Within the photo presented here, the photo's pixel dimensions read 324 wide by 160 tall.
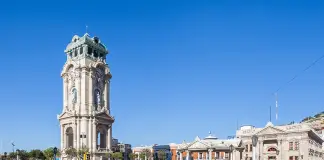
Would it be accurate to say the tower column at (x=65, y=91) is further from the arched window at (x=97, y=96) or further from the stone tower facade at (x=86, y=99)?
the arched window at (x=97, y=96)

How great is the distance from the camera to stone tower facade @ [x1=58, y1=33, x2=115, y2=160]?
97812 mm

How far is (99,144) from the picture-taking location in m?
103

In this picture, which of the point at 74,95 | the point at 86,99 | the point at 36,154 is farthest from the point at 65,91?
the point at 36,154

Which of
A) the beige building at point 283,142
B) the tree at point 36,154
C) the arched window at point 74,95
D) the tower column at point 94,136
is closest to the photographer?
the beige building at point 283,142

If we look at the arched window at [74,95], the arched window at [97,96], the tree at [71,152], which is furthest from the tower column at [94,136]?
the arched window at [74,95]

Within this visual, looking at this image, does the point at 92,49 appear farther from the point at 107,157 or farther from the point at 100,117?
the point at 107,157

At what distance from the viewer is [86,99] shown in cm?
10062

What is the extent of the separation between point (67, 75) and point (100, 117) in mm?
16208

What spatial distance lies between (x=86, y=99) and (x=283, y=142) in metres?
52.3

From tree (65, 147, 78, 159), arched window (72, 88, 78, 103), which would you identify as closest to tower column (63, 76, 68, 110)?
arched window (72, 88, 78, 103)

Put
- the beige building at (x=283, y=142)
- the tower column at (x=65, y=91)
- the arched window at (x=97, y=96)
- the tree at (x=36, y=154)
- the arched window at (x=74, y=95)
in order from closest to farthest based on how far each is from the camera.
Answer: the beige building at (x=283, y=142) → the tree at (x=36, y=154) → the arched window at (x=74, y=95) → the tower column at (x=65, y=91) → the arched window at (x=97, y=96)

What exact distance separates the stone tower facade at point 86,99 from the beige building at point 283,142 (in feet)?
126

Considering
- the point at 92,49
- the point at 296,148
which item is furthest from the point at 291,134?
the point at 92,49

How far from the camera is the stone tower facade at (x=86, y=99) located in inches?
3851
